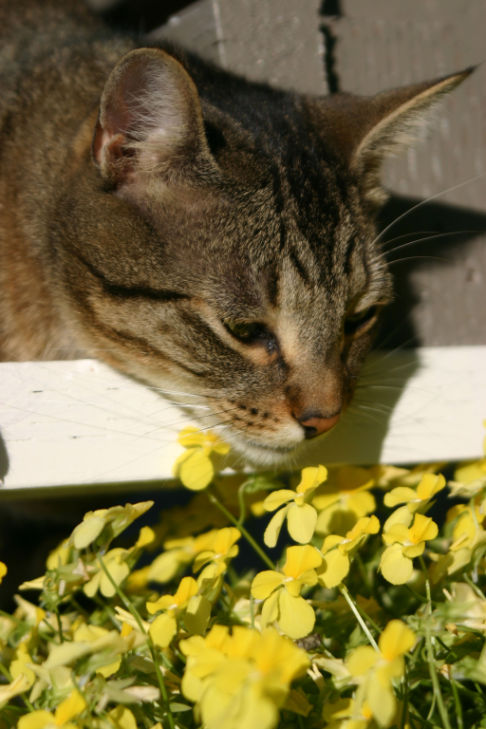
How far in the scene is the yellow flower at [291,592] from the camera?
69 centimetres

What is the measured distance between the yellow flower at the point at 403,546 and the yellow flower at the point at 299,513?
87mm

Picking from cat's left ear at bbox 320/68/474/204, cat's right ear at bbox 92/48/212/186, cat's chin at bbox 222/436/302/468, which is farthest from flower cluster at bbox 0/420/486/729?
cat's left ear at bbox 320/68/474/204

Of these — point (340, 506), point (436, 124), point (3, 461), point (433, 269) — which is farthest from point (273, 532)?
point (436, 124)

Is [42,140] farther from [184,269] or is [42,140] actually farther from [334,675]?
[334,675]

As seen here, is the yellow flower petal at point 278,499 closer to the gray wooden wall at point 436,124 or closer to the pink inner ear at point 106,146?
the pink inner ear at point 106,146

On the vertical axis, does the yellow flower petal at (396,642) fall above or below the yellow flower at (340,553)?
above

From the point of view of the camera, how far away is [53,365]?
42.8 inches

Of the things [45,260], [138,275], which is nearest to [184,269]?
[138,275]

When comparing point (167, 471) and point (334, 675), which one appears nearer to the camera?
point (334, 675)

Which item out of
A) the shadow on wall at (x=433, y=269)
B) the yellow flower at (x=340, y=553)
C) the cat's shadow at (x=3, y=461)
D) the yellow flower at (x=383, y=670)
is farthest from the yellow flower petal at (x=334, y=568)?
the shadow on wall at (x=433, y=269)

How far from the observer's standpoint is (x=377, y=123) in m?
1.22

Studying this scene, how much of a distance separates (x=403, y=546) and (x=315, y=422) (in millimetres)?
351

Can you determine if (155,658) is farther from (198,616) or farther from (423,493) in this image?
(423,493)

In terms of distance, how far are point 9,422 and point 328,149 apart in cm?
74
